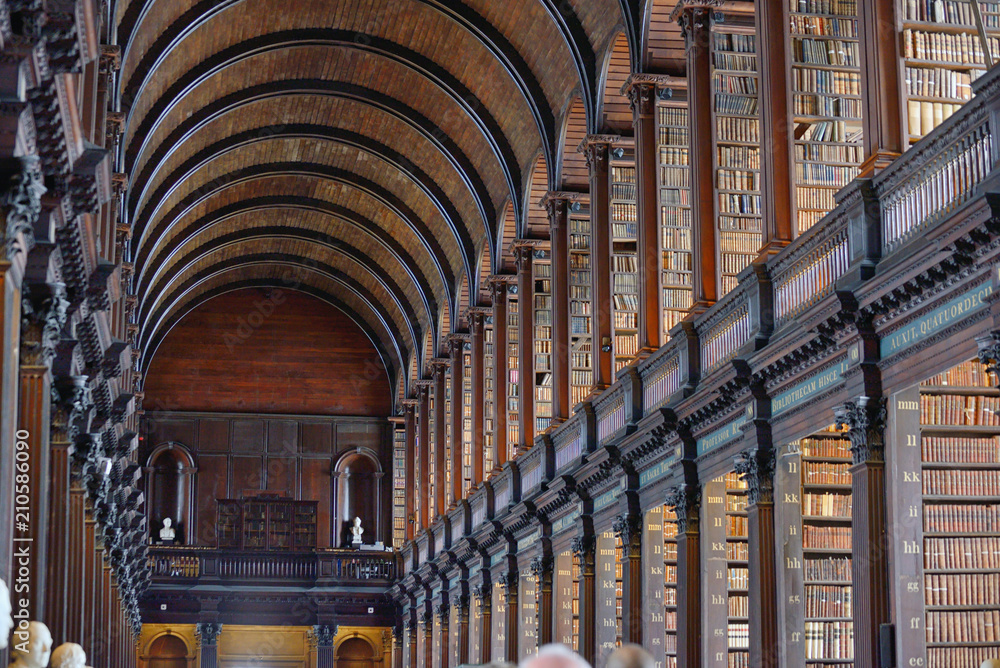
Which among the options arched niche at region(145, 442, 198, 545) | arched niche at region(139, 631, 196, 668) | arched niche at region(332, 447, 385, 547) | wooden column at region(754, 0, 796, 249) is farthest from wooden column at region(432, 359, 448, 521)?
wooden column at region(754, 0, 796, 249)

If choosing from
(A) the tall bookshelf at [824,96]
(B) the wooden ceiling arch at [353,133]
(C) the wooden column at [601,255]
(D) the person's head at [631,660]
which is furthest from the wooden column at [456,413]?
(D) the person's head at [631,660]

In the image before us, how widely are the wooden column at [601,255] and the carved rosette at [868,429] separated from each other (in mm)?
7126

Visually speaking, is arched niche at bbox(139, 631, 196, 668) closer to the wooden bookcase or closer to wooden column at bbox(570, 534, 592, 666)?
the wooden bookcase

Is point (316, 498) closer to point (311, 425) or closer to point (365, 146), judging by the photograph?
point (311, 425)

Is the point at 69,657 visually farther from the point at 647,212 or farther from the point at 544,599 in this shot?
the point at 544,599

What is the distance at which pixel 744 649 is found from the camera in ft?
42.9

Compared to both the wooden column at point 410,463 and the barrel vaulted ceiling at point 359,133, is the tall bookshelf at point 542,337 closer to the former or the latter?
the barrel vaulted ceiling at point 359,133

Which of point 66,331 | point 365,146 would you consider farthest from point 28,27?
point 365,146

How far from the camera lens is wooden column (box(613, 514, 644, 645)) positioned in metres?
14.3

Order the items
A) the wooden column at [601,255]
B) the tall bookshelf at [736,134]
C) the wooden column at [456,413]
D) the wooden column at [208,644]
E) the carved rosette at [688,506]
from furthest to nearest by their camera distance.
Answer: the wooden column at [208,644] < the wooden column at [456,413] < the wooden column at [601,255] < the tall bookshelf at [736,134] < the carved rosette at [688,506]

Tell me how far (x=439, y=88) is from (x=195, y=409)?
45.6 feet

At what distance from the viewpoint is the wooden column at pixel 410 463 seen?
1256 inches

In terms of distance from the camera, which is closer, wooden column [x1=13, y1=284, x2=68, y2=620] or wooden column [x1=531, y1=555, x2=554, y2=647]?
wooden column [x1=13, y1=284, x2=68, y2=620]

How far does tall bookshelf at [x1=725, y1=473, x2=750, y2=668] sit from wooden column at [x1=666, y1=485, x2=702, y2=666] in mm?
401
